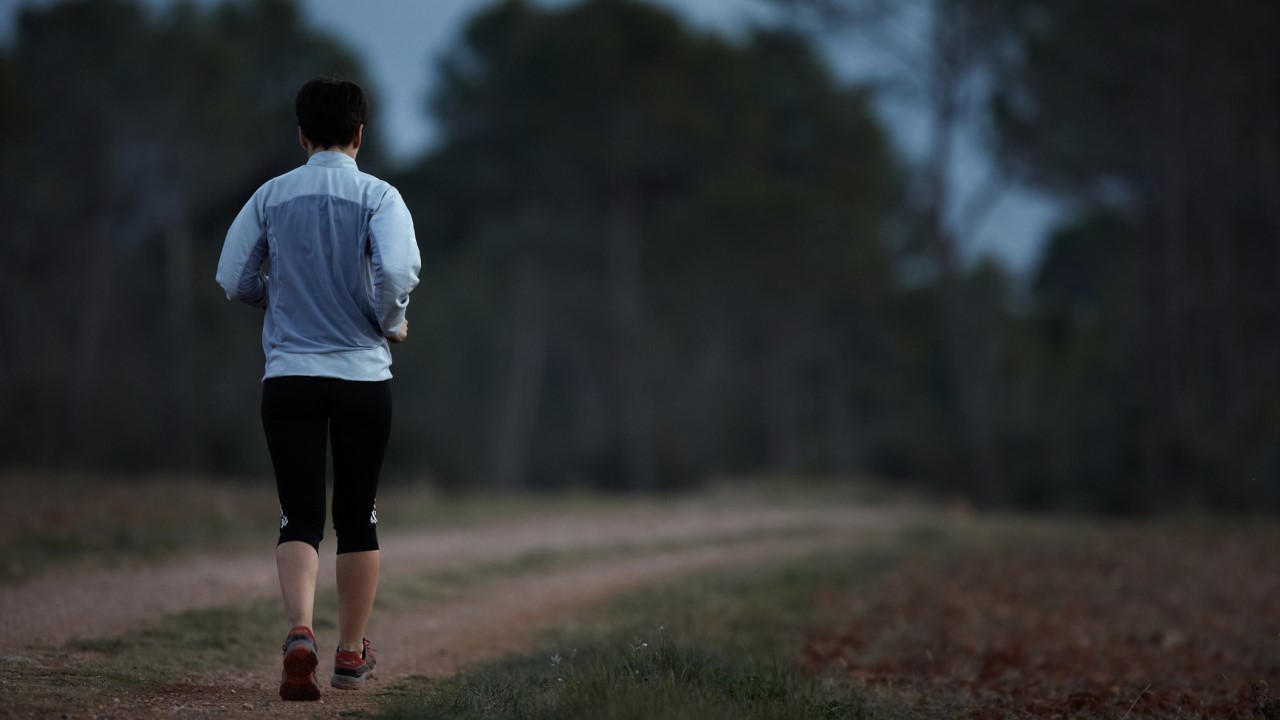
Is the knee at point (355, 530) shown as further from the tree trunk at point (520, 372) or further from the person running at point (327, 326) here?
the tree trunk at point (520, 372)

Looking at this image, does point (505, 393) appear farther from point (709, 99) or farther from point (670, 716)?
point (670, 716)

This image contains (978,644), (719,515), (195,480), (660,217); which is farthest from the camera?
(660,217)

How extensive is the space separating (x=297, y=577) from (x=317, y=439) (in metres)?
0.42

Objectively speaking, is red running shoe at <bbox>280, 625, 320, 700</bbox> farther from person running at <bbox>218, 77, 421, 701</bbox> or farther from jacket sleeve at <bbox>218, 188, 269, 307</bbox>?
jacket sleeve at <bbox>218, 188, 269, 307</bbox>

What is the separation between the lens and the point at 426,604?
Result: 7066mm

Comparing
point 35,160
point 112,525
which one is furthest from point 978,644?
point 35,160

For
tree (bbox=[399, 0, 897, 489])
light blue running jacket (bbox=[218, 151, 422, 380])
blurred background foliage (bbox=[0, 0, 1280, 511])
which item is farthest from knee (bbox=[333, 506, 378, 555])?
tree (bbox=[399, 0, 897, 489])

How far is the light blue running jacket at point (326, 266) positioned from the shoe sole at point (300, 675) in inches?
32.1

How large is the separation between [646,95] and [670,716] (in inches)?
1050

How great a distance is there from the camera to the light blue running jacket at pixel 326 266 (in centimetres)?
378

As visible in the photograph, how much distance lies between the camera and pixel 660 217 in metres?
31.7

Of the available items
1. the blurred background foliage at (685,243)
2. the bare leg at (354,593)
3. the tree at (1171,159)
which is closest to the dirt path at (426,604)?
the bare leg at (354,593)

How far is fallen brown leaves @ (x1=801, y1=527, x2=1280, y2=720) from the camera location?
4.70 metres

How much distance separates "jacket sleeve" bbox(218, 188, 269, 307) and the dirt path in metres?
1.25
